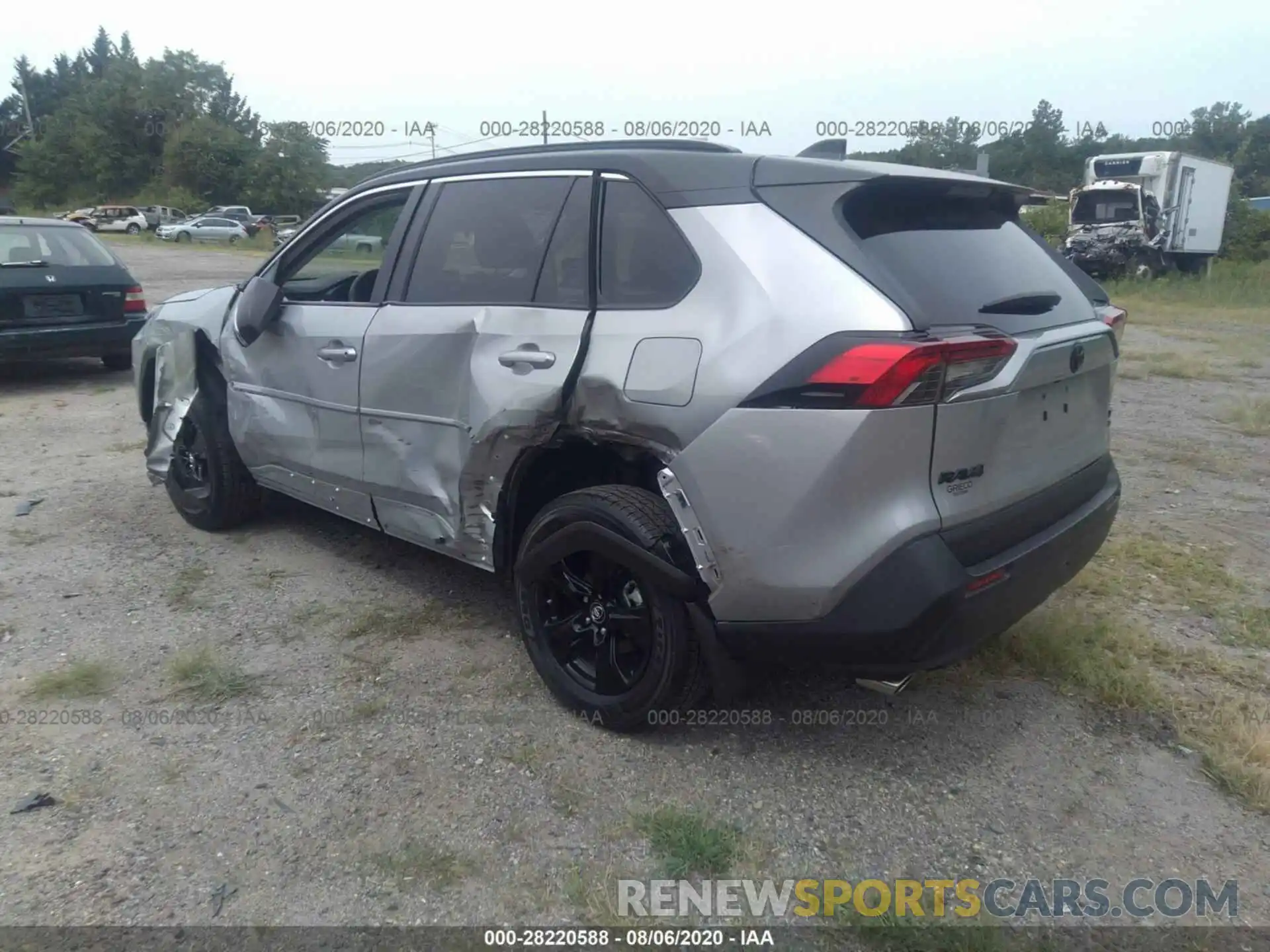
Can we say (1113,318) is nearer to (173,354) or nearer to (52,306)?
(173,354)

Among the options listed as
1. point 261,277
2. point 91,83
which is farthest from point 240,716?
point 91,83

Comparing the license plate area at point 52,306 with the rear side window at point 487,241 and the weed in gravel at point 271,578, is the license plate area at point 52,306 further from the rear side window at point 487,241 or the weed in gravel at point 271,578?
the rear side window at point 487,241

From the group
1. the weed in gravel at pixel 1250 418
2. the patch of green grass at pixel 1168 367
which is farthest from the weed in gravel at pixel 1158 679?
the patch of green grass at pixel 1168 367

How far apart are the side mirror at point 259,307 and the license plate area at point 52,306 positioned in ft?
16.5

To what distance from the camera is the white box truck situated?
827 inches

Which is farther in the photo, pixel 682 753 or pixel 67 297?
pixel 67 297

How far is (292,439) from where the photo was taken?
4.27 meters

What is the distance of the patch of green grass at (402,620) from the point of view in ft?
12.6

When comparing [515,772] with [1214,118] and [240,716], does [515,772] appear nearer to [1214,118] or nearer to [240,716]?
[240,716]

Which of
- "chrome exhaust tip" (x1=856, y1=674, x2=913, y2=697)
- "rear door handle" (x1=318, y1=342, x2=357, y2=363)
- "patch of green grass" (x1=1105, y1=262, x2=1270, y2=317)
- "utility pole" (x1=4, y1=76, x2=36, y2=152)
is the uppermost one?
"utility pole" (x1=4, y1=76, x2=36, y2=152)

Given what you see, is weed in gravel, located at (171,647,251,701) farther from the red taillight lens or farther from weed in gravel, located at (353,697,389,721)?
the red taillight lens

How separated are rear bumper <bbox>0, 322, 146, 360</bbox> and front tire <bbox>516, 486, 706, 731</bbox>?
19.5ft

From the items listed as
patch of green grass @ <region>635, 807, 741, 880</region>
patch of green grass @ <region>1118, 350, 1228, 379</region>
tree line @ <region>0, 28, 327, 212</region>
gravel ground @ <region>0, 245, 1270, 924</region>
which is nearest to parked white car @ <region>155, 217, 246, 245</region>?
tree line @ <region>0, 28, 327, 212</region>

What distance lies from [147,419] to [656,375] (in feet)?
11.9
